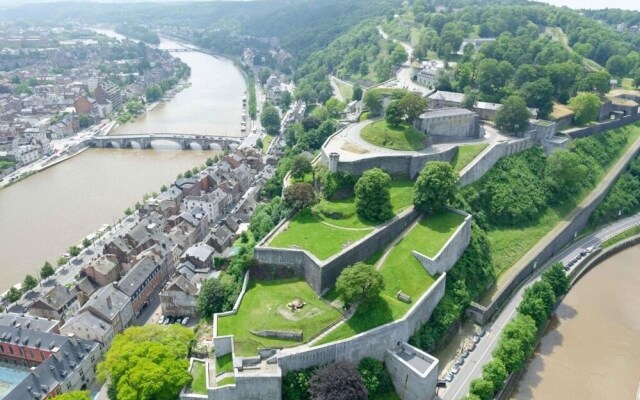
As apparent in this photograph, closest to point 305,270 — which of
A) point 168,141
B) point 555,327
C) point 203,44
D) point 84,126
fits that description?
point 555,327

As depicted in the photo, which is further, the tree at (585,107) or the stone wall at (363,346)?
the tree at (585,107)

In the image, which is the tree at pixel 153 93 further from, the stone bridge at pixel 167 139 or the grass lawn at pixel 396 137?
the grass lawn at pixel 396 137

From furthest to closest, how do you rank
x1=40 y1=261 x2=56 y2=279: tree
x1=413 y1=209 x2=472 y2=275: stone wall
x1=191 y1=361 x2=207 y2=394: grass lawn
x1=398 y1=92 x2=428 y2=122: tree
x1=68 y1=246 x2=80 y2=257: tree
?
x1=398 y1=92 x2=428 y2=122: tree, x1=68 y1=246 x2=80 y2=257: tree, x1=40 y1=261 x2=56 y2=279: tree, x1=413 y1=209 x2=472 y2=275: stone wall, x1=191 y1=361 x2=207 y2=394: grass lawn

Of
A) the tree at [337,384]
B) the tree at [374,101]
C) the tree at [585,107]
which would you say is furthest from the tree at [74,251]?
the tree at [585,107]

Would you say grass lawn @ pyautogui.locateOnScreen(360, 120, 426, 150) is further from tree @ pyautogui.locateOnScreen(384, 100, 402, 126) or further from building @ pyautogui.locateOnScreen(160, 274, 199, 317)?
building @ pyautogui.locateOnScreen(160, 274, 199, 317)

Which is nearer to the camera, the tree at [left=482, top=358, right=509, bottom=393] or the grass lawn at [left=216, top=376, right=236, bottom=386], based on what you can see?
the grass lawn at [left=216, top=376, right=236, bottom=386]

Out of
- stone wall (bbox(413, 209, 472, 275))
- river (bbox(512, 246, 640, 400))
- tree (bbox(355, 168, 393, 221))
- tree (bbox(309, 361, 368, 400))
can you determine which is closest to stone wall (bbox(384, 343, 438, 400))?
tree (bbox(309, 361, 368, 400))
